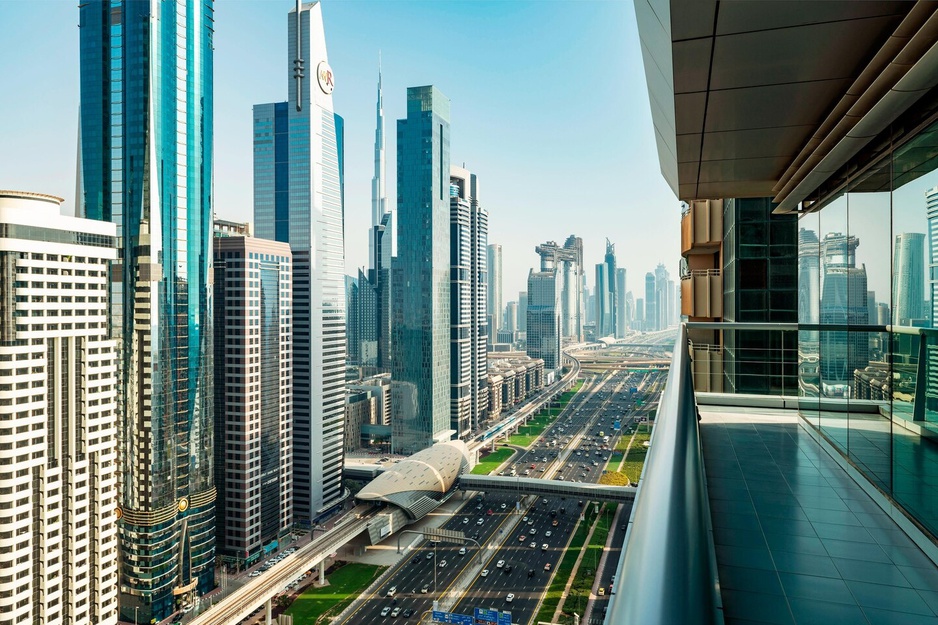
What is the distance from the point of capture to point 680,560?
58cm

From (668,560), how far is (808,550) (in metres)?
2.18

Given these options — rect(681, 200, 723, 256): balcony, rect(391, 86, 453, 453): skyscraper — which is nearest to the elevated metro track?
rect(391, 86, 453, 453): skyscraper

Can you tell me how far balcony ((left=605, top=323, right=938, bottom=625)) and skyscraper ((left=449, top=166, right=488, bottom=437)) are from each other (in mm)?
52822

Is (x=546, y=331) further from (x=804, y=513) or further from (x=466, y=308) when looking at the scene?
(x=804, y=513)

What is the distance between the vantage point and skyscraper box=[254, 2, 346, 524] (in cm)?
3881

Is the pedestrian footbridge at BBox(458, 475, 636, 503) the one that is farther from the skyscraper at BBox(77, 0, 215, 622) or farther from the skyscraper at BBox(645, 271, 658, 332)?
the skyscraper at BBox(645, 271, 658, 332)

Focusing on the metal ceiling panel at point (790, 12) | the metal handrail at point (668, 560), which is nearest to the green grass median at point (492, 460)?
the metal ceiling panel at point (790, 12)

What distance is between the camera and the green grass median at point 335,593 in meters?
Result: 23.3

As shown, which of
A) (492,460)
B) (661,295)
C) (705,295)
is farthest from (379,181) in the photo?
(705,295)

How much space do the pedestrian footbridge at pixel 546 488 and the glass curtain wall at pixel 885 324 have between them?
2991cm

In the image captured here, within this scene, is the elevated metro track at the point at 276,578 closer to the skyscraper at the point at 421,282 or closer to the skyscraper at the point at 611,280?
the skyscraper at the point at 421,282

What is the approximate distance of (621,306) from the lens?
132250mm

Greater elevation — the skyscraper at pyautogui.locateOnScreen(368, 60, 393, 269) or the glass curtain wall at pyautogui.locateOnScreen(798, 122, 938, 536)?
the skyscraper at pyautogui.locateOnScreen(368, 60, 393, 269)

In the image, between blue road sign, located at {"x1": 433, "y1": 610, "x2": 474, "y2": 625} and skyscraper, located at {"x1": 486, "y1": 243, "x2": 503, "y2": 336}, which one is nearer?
blue road sign, located at {"x1": 433, "y1": 610, "x2": 474, "y2": 625}
